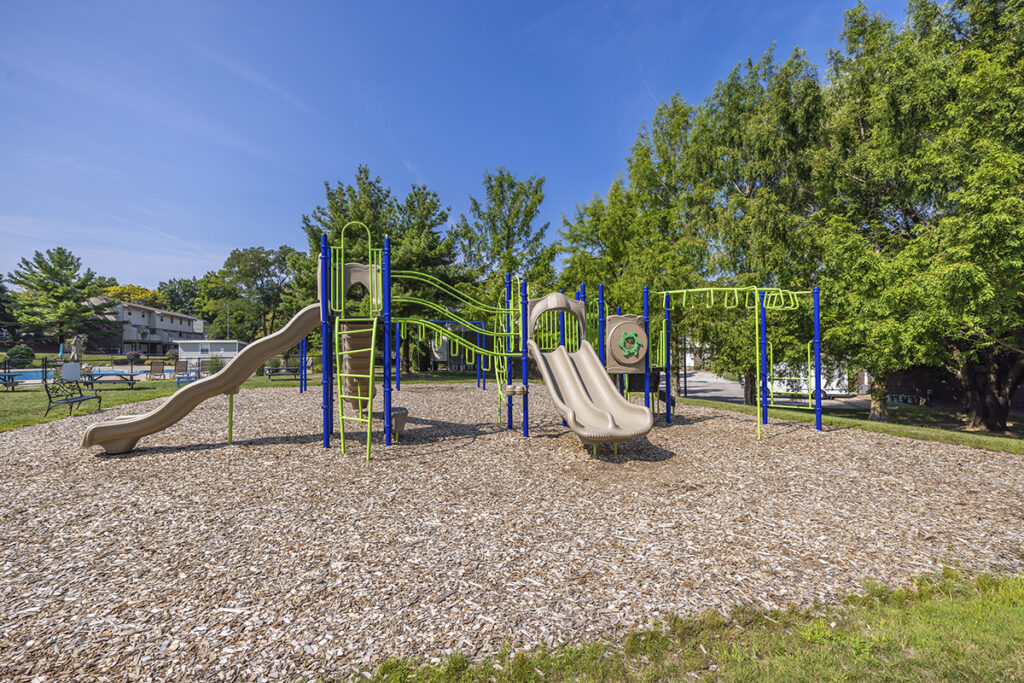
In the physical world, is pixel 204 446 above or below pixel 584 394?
below

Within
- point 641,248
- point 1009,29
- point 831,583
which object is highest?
point 1009,29

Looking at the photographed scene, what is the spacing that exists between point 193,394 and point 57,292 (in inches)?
1910

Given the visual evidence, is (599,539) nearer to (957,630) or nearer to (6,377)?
(957,630)

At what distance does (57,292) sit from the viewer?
130 feet

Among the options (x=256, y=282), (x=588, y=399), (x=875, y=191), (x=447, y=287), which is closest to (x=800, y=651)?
(x=588, y=399)

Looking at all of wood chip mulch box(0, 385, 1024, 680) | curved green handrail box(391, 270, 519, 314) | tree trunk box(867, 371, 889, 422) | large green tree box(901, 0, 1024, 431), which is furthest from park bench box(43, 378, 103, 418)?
tree trunk box(867, 371, 889, 422)

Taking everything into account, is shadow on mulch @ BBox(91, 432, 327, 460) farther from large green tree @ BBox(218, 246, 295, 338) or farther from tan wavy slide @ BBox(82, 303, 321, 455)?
large green tree @ BBox(218, 246, 295, 338)

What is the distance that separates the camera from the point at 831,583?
3424 mm

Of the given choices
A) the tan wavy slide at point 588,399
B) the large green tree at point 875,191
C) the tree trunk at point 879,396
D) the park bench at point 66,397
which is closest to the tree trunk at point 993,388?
the tree trunk at point 879,396

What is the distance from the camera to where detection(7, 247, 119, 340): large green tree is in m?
39.1

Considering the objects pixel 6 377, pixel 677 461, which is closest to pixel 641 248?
pixel 677 461

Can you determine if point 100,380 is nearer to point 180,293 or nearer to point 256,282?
point 256,282

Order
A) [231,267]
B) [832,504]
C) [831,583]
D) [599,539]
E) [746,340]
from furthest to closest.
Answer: [231,267] → [746,340] → [832,504] → [599,539] → [831,583]

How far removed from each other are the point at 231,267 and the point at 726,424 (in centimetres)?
6281
